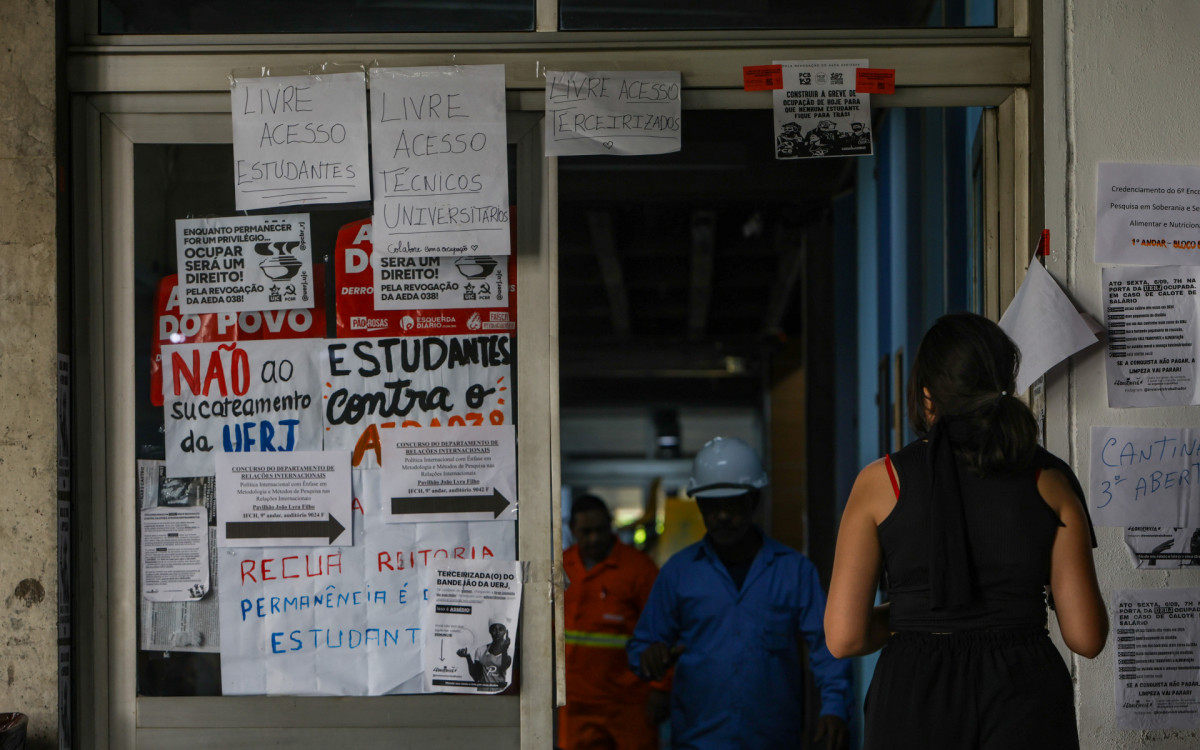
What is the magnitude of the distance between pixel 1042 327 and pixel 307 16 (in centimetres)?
204

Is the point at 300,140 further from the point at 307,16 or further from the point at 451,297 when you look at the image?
the point at 451,297

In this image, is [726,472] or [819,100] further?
[726,472]

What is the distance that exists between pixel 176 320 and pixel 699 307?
9.20 m

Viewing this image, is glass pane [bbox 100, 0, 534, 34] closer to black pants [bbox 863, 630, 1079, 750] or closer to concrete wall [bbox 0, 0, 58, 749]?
concrete wall [bbox 0, 0, 58, 749]

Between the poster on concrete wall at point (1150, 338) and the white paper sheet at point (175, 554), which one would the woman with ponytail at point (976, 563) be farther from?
the white paper sheet at point (175, 554)

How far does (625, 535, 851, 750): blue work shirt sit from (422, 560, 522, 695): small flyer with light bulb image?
1.47 m

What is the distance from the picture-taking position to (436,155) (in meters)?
2.82

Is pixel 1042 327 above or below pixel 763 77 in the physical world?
below

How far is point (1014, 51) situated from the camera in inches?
111

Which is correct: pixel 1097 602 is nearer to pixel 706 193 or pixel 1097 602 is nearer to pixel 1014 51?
pixel 1014 51

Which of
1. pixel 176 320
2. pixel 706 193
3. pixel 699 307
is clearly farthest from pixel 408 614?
pixel 699 307

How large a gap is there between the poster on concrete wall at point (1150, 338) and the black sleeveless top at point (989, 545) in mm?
882

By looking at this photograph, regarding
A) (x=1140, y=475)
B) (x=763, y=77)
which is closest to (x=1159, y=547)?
(x=1140, y=475)

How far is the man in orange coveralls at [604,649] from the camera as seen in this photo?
199 inches
